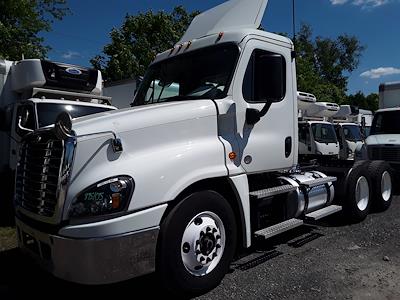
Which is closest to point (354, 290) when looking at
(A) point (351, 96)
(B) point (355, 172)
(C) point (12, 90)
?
(B) point (355, 172)

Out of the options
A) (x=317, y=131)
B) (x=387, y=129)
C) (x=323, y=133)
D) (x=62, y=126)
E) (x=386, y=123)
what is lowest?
(x=323, y=133)

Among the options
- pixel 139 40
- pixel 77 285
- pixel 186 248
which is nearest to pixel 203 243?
pixel 186 248

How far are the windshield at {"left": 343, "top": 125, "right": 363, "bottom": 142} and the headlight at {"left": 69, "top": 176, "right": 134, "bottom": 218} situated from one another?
16.1 metres

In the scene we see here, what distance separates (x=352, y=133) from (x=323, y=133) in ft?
8.68

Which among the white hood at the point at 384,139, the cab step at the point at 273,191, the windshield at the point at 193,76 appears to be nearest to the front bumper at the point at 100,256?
the cab step at the point at 273,191

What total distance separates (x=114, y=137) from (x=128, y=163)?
0.28 meters

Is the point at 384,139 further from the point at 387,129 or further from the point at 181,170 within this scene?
the point at 181,170

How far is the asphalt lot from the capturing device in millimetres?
4297

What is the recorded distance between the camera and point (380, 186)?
782cm

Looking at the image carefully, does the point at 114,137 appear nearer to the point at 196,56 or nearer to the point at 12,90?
the point at 196,56

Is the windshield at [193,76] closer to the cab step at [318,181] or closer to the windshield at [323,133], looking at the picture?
the cab step at [318,181]

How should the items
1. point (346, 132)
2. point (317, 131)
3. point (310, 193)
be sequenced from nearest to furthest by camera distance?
point (310, 193), point (317, 131), point (346, 132)

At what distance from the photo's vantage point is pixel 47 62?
8.35 m

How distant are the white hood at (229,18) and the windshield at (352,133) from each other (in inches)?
526
